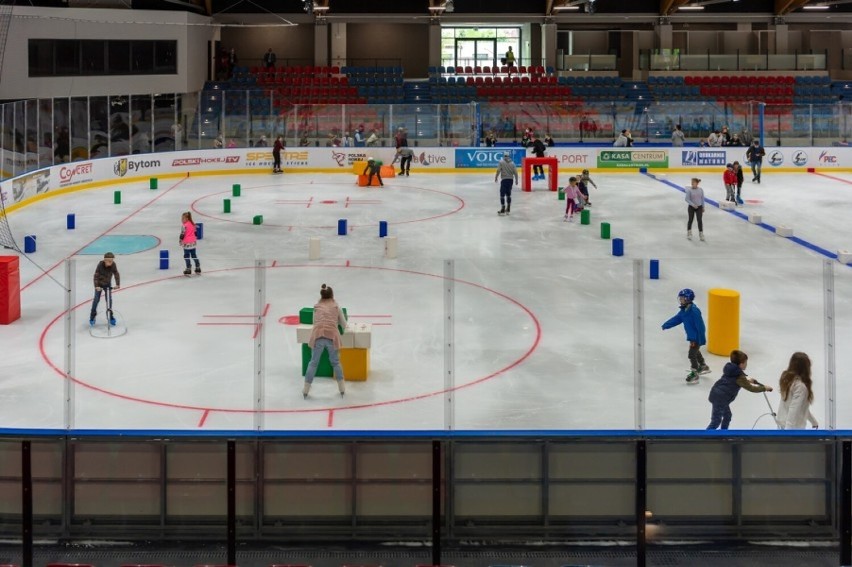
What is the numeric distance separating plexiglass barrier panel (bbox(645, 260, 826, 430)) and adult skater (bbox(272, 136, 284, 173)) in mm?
21985

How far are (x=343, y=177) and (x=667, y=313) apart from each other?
24.1 m

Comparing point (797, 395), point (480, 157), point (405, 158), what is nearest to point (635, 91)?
point (480, 157)

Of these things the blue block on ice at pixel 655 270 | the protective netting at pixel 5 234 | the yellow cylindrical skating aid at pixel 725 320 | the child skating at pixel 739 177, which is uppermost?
the child skating at pixel 739 177

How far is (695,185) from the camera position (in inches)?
845

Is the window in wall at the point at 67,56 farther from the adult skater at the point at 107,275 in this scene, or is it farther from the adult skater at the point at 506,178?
the adult skater at the point at 107,275

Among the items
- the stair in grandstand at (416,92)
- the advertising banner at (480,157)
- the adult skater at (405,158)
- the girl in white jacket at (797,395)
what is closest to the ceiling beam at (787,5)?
the stair in grandstand at (416,92)

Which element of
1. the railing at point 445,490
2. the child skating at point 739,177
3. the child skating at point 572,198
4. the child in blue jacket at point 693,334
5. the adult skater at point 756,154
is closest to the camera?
the railing at point 445,490

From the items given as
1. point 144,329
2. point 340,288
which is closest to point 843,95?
point 340,288

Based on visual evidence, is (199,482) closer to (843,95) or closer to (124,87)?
(124,87)

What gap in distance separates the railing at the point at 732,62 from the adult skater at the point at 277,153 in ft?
68.1

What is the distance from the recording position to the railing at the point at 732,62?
4862cm

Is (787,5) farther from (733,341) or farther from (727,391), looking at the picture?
(727,391)

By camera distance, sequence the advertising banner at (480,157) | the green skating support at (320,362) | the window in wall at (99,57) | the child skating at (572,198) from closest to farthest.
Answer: the green skating support at (320,362) → the child skating at (572,198) → the window in wall at (99,57) → the advertising banner at (480,157)

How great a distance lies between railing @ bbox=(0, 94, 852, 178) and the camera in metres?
33.5
